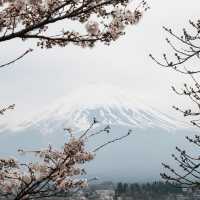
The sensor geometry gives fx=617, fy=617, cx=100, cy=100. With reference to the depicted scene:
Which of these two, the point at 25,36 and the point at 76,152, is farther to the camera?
the point at 76,152

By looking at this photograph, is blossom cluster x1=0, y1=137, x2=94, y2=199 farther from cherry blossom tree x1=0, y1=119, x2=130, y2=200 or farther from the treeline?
the treeline

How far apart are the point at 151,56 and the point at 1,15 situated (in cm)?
233

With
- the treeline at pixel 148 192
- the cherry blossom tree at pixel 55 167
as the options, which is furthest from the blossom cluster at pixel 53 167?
the treeline at pixel 148 192

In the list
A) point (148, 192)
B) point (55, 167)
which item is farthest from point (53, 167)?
point (148, 192)

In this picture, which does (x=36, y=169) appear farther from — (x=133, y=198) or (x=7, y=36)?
(x=133, y=198)

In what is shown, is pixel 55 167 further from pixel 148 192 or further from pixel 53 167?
pixel 148 192

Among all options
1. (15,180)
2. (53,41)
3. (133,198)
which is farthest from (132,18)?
(133,198)

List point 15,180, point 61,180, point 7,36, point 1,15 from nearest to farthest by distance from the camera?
point 7,36 < point 1,15 < point 61,180 < point 15,180

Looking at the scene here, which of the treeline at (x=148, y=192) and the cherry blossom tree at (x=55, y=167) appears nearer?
the cherry blossom tree at (x=55, y=167)

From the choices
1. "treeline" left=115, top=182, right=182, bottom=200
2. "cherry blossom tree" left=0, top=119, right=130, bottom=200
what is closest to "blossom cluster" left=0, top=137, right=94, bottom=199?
"cherry blossom tree" left=0, top=119, right=130, bottom=200

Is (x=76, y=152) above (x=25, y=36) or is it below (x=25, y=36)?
below

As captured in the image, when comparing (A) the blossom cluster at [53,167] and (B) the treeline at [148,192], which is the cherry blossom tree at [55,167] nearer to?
(A) the blossom cluster at [53,167]

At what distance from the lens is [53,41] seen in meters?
7.76

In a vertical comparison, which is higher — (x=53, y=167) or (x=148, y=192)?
(x=148, y=192)
